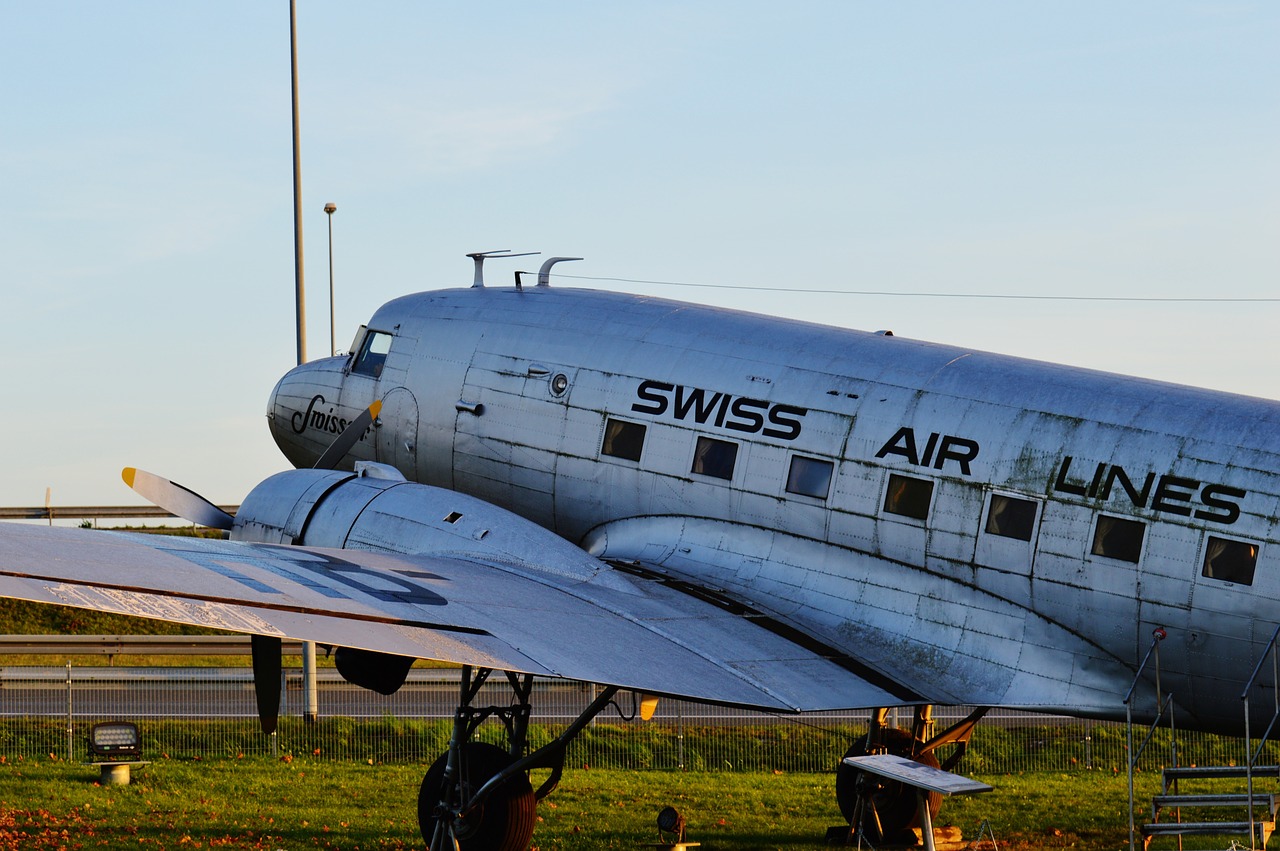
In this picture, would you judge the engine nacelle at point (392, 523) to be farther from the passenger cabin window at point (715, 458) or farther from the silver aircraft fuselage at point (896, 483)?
the passenger cabin window at point (715, 458)

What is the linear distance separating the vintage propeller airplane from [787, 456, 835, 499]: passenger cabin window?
0.04m

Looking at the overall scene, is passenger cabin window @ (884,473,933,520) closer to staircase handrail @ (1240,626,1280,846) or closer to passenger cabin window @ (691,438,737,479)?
passenger cabin window @ (691,438,737,479)

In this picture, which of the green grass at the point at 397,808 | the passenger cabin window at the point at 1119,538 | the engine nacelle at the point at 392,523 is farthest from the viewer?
the green grass at the point at 397,808

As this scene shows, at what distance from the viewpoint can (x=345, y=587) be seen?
11.6 m

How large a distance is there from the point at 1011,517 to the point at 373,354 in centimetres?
975

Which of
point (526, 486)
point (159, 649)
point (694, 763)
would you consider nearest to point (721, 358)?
point (526, 486)

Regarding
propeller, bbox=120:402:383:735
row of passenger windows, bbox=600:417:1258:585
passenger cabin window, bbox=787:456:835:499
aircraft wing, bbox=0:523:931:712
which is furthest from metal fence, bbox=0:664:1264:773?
aircraft wing, bbox=0:523:931:712

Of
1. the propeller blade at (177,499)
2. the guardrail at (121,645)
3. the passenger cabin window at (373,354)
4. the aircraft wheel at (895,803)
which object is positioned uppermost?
the passenger cabin window at (373,354)

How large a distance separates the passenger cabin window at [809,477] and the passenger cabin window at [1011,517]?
1.84 m

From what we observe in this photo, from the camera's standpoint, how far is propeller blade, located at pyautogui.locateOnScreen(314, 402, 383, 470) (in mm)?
18109

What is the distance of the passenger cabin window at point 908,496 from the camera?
14.4m

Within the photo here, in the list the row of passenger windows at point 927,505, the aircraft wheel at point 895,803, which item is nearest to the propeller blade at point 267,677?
the row of passenger windows at point 927,505

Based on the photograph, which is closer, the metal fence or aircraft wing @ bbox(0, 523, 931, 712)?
aircraft wing @ bbox(0, 523, 931, 712)

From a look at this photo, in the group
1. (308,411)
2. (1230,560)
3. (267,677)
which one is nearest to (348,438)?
(308,411)
